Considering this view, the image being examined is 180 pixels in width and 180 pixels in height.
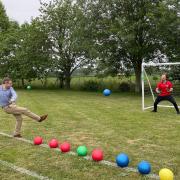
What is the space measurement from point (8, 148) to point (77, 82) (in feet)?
82.0

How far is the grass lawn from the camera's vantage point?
6273mm

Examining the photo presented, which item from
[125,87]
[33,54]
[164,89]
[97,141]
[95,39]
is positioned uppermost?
[95,39]

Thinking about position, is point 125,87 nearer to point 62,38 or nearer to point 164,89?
point 62,38

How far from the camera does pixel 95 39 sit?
24.9 meters

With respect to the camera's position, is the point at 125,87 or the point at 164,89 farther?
the point at 125,87

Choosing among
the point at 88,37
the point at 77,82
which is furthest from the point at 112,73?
the point at 77,82

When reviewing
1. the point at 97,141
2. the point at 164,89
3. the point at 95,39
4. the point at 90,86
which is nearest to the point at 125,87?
the point at 90,86

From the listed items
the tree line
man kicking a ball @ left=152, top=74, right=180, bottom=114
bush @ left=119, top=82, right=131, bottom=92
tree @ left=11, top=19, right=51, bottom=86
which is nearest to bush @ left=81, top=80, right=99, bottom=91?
the tree line

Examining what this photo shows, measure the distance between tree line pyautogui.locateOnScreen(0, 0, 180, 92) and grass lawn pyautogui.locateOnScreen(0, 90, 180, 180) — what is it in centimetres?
977

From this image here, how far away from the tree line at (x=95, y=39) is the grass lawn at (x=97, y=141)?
9.77 metres

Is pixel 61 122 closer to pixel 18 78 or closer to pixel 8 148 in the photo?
pixel 8 148

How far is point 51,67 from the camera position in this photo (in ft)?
104

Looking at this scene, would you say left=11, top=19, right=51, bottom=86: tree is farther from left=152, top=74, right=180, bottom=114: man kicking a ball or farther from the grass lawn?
left=152, top=74, right=180, bottom=114: man kicking a ball

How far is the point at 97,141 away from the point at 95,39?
16.9 meters
